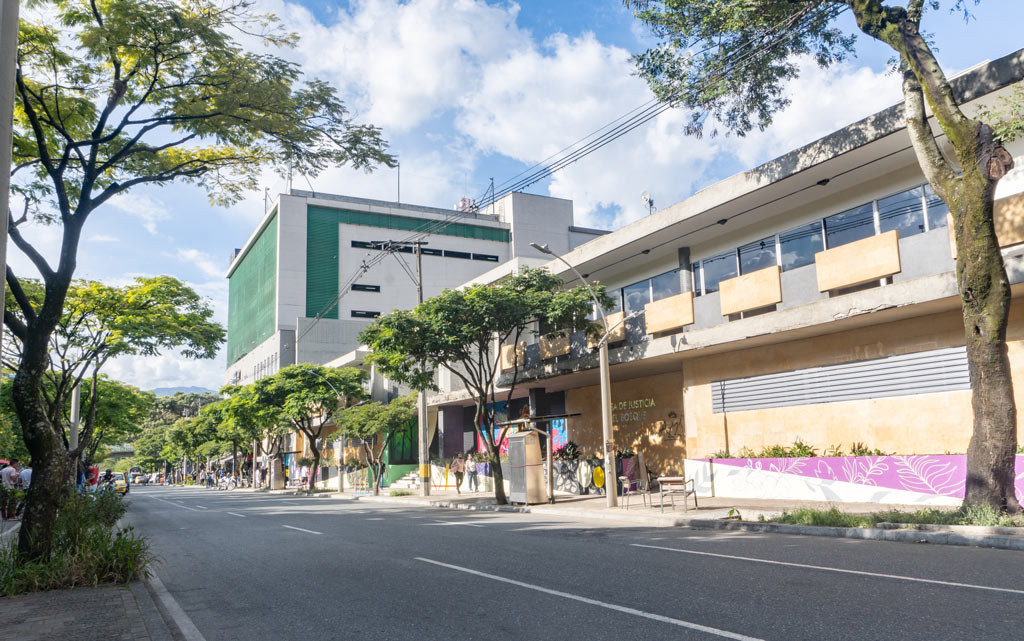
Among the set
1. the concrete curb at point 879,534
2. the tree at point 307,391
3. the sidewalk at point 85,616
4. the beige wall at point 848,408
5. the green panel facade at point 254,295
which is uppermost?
the green panel facade at point 254,295

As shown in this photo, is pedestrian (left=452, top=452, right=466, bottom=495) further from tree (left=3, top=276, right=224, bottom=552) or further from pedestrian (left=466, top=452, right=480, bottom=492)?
tree (left=3, top=276, right=224, bottom=552)

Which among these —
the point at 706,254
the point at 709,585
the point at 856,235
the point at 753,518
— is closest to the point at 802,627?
the point at 709,585

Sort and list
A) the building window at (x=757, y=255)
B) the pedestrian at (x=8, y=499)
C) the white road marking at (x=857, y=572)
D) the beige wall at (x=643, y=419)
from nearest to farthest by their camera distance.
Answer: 1. the white road marking at (x=857, y=572)
2. the building window at (x=757, y=255)
3. the pedestrian at (x=8, y=499)
4. the beige wall at (x=643, y=419)

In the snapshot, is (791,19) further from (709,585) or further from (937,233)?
(709,585)

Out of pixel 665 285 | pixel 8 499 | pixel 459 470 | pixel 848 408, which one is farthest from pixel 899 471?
pixel 8 499

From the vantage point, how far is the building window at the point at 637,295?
85.3 feet

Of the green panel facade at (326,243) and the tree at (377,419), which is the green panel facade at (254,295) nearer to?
the green panel facade at (326,243)

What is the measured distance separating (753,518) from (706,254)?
1039 centimetres

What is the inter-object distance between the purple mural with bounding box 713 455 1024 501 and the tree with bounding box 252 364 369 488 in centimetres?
3032

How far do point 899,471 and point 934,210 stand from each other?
621 centimetres

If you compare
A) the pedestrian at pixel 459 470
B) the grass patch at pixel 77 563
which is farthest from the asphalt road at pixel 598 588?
the pedestrian at pixel 459 470

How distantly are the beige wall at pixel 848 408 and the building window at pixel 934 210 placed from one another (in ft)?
7.15

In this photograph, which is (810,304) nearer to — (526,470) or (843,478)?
(843,478)

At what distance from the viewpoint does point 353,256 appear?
6650 cm
